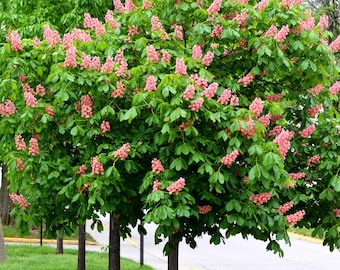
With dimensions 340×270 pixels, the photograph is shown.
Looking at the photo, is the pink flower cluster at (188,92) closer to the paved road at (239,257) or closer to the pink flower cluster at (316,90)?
the pink flower cluster at (316,90)

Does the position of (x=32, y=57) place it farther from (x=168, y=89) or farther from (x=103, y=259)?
(x=103, y=259)

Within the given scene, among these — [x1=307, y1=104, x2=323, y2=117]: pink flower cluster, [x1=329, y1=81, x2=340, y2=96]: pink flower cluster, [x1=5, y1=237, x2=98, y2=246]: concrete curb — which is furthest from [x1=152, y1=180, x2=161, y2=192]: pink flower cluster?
[x1=5, y1=237, x2=98, y2=246]: concrete curb

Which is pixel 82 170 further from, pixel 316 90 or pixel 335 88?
pixel 335 88

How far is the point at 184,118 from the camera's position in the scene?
5.61m

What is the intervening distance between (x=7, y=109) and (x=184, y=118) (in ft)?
5.91

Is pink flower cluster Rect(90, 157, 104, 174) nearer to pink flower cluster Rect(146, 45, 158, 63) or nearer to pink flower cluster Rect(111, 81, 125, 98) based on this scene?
pink flower cluster Rect(111, 81, 125, 98)

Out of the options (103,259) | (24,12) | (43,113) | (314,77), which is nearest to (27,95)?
(43,113)

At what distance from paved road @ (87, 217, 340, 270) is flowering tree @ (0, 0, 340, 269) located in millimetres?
8055

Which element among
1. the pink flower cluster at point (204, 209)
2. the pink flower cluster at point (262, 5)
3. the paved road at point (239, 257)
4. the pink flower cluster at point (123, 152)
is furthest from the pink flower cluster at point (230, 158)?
the paved road at point (239, 257)

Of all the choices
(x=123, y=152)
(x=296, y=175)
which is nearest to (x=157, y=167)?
(x=123, y=152)

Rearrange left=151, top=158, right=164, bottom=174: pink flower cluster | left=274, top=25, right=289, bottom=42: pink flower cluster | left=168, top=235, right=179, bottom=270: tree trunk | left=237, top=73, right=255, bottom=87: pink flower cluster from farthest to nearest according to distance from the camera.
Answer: left=168, top=235, right=179, bottom=270: tree trunk < left=237, top=73, right=255, bottom=87: pink flower cluster < left=274, top=25, right=289, bottom=42: pink flower cluster < left=151, top=158, right=164, bottom=174: pink flower cluster

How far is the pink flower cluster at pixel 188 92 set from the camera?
547 centimetres

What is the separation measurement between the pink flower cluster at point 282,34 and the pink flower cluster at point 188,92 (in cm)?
118

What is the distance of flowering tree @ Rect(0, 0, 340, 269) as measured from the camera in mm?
5734
